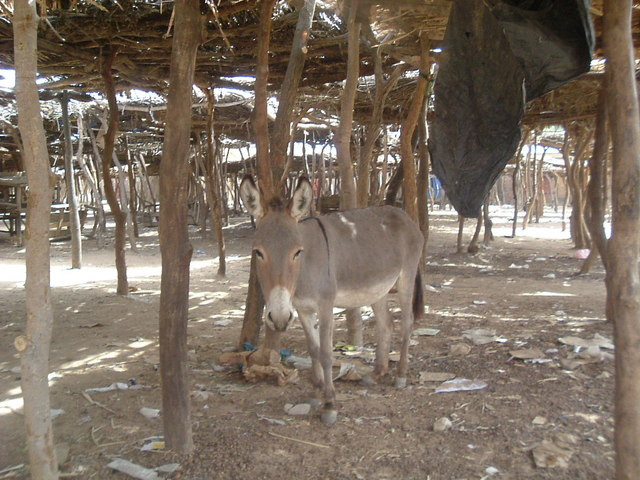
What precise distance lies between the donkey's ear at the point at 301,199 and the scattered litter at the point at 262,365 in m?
1.52

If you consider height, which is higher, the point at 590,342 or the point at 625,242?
the point at 625,242

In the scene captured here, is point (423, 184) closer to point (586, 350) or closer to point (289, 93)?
point (289, 93)

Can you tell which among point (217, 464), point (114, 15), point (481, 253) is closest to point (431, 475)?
point (217, 464)

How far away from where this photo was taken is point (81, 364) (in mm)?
5457

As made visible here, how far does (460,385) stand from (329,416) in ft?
4.43

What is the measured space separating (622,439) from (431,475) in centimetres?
115

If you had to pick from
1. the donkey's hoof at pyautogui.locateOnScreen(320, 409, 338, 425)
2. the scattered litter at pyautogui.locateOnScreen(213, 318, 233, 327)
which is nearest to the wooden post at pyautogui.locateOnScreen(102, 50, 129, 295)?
the scattered litter at pyautogui.locateOnScreen(213, 318, 233, 327)

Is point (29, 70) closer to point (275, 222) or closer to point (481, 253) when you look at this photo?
point (275, 222)

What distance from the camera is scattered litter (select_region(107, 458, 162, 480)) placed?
326 centimetres

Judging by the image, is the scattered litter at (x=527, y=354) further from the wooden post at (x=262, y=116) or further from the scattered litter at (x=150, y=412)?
the scattered litter at (x=150, y=412)

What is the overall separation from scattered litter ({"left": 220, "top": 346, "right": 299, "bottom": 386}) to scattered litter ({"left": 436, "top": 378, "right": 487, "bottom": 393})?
1.37 metres

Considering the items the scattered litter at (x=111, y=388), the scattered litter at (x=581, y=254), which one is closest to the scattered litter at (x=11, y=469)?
the scattered litter at (x=111, y=388)

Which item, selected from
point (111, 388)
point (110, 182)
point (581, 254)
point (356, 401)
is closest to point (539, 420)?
point (356, 401)

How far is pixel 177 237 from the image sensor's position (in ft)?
11.4
